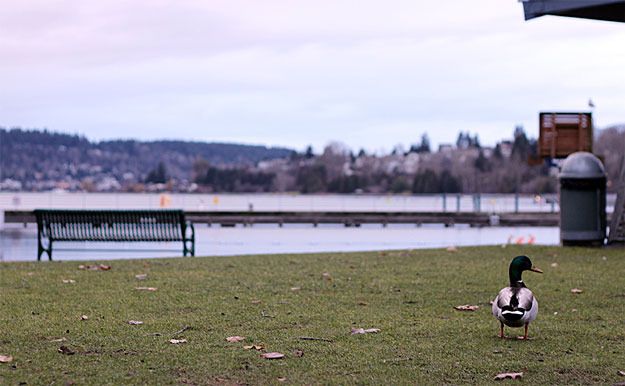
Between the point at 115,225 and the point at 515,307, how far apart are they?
37.9 ft

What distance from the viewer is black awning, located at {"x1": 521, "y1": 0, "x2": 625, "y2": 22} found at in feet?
31.3

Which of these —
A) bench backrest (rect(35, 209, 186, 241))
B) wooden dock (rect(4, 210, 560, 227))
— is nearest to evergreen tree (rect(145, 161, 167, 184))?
wooden dock (rect(4, 210, 560, 227))

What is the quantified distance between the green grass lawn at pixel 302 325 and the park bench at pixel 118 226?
13.0ft

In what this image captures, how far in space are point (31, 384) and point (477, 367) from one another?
105 inches

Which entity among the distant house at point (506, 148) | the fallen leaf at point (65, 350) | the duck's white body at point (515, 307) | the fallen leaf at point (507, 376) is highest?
the distant house at point (506, 148)

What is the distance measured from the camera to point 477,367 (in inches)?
244

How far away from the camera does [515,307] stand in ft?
22.6

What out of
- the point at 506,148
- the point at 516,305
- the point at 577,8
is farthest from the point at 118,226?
the point at 506,148

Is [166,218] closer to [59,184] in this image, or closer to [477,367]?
[477,367]

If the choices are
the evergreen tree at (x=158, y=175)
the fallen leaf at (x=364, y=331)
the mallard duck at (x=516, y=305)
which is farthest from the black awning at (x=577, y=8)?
the evergreen tree at (x=158, y=175)

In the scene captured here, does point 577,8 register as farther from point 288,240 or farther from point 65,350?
point 288,240

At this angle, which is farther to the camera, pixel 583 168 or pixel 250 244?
pixel 250 244

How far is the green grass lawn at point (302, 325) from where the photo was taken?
6.05 metres

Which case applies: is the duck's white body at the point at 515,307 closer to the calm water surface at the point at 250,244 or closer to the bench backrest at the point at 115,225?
the bench backrest at the point at 115,225
